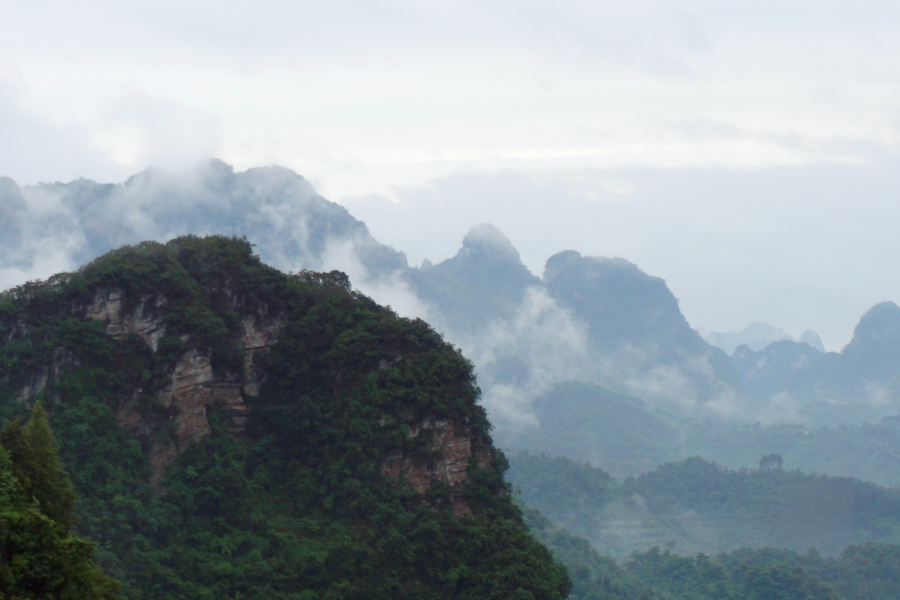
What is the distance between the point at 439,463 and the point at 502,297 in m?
110

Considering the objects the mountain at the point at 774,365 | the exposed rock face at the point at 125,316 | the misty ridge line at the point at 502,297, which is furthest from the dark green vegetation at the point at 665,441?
the exposed rock face at the point at 125,316

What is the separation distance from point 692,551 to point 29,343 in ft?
174

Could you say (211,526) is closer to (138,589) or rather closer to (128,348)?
(138,589)

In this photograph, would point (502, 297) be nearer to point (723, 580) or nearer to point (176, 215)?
point (176, 215)

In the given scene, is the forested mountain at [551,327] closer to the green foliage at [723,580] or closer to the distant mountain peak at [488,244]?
the distant mountain peak at [488,244]

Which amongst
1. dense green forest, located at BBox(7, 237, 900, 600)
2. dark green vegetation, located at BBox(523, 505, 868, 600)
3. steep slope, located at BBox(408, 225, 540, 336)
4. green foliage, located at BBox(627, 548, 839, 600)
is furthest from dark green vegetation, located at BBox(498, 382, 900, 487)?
dense green forest, located at BBox(7, 237, 900, 600)

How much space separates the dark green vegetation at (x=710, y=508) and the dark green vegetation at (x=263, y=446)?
1675 inches

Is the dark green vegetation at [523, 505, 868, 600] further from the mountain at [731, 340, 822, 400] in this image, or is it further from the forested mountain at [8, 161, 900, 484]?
the mountain at [731, 340, 822, 400]

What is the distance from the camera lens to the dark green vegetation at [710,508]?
67500mm

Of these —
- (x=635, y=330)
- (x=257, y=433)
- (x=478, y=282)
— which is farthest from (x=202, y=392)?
(x=635, y=330)

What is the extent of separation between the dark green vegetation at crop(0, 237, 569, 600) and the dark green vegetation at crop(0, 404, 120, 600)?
6703 millimetres

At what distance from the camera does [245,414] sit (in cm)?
2708

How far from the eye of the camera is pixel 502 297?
13550 cm

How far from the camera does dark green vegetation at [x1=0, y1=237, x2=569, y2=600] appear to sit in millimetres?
22703
